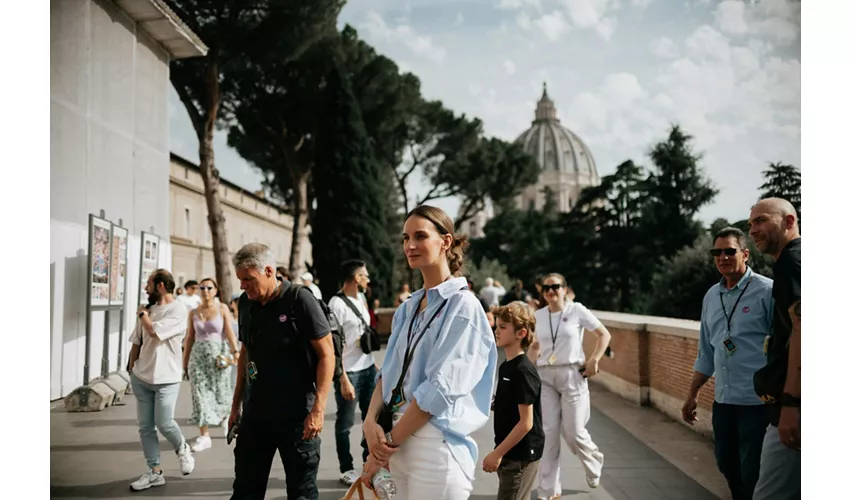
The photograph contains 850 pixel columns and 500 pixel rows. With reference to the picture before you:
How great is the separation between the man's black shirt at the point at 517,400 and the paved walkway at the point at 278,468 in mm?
1057

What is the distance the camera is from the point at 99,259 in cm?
407

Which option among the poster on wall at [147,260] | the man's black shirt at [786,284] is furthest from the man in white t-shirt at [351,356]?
the man's black shirt at [786,284]

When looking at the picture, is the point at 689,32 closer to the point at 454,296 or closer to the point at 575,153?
the point at 575,153

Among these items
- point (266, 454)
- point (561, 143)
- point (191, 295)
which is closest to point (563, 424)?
→ point (266, 454)

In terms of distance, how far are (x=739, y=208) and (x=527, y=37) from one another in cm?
155

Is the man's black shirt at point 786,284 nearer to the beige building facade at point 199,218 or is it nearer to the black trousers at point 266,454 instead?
the black trousers at point 266,454

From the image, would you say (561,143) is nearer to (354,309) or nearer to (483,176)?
(354,309)

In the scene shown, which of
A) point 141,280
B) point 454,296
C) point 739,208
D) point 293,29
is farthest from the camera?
point 293,29

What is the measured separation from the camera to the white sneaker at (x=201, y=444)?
16.2 ft

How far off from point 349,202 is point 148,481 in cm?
646

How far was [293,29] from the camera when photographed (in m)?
6.01

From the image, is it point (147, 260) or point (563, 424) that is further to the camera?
point (147, 260)
